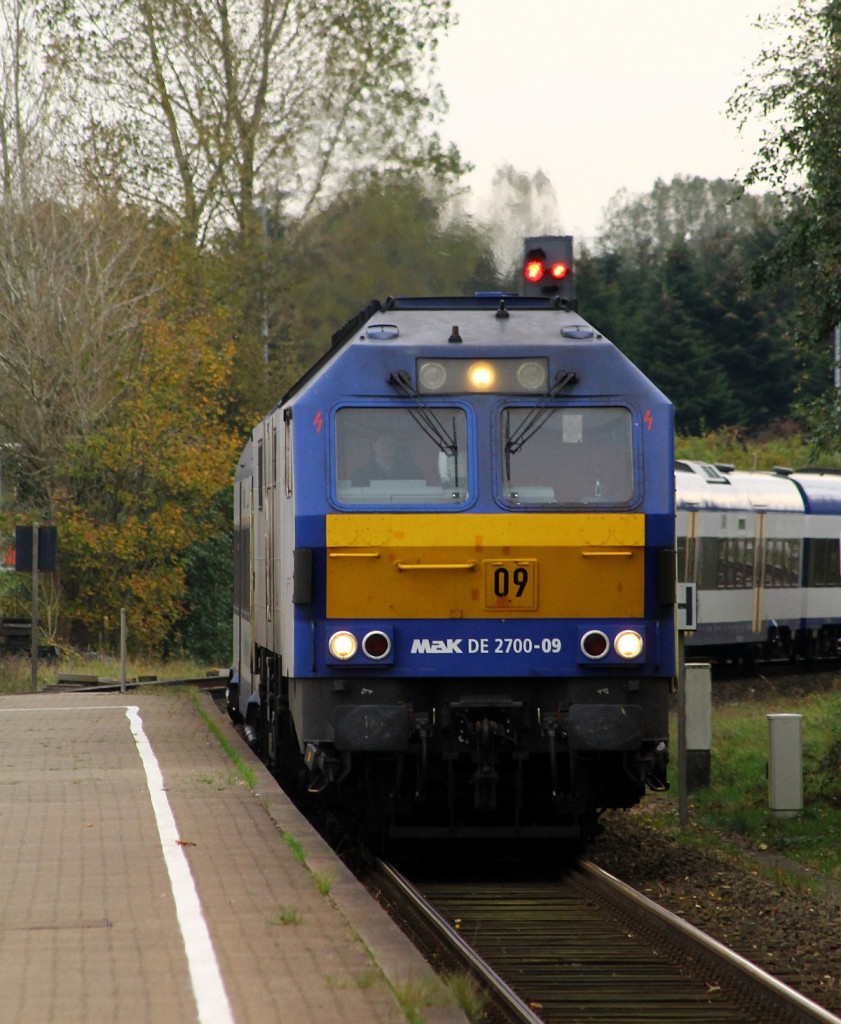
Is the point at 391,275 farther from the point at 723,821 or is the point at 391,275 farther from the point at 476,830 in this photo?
the point at 476,830

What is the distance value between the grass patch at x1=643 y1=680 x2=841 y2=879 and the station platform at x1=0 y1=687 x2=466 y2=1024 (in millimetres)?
3787

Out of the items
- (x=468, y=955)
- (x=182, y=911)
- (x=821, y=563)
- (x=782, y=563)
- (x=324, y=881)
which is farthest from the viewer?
(x=821, y=563)

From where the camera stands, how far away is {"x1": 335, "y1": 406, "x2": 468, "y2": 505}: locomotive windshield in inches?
419

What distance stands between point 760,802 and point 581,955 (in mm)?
6923

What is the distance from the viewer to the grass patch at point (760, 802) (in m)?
13.4

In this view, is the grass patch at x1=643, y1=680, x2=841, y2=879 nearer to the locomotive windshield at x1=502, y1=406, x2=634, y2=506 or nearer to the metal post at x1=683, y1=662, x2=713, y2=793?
the metal post at x1=683, y1=662, x2=713, y2=793

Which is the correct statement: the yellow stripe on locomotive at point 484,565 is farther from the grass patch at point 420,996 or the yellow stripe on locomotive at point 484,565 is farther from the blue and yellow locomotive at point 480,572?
the grass patch at point 420,996

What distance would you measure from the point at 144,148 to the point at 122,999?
110 ft

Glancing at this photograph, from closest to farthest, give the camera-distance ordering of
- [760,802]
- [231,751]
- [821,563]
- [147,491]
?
[760,802]
[231,751]
[821,563]
[147,491]

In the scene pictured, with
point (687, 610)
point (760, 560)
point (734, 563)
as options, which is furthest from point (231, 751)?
point (760, 560)

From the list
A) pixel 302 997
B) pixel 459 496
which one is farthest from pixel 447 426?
pixel 302 997

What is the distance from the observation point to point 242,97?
38.9 metres

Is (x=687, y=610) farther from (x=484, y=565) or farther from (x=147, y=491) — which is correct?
(x=147, y=491)

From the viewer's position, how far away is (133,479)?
1325 inches
